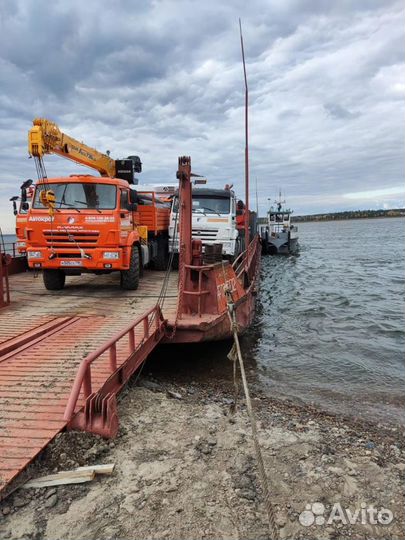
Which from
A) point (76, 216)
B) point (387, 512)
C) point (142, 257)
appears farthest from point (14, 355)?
point (142, 257)

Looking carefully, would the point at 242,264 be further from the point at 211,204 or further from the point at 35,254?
the point at 35,254

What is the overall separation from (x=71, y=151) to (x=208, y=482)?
843 cm

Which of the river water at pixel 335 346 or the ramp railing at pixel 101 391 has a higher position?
the ramp railing at pixel 101 391

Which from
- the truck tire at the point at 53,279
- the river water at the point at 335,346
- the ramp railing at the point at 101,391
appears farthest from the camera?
the truck tire at the point at 53,279

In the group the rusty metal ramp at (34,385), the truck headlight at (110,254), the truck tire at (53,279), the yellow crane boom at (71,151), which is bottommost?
the rusty metal ramp at (34,385)

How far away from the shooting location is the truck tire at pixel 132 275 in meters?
9.16

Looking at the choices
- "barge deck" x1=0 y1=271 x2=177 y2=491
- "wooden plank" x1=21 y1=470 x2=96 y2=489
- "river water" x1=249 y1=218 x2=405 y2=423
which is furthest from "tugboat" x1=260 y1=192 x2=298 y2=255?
"wooden plank" x1=21 y1=470 x2=96 y2=489

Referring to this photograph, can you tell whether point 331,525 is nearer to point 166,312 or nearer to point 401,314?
point 166,312

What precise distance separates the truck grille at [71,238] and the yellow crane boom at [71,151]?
158 cm

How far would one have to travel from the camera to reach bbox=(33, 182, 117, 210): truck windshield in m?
8.77

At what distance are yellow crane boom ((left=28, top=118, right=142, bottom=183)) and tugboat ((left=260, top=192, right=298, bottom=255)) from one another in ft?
70.1

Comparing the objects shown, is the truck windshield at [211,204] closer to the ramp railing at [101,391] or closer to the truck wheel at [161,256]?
the truck wheel at [161,256]

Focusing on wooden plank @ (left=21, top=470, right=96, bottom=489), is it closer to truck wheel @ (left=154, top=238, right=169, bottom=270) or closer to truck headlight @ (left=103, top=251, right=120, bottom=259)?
truck headlight @ (left=103, top=251, right=120, bottom=259)

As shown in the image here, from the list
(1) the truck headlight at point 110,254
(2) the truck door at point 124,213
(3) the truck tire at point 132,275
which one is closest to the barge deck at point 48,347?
(3) the truck tire at point 132,275
